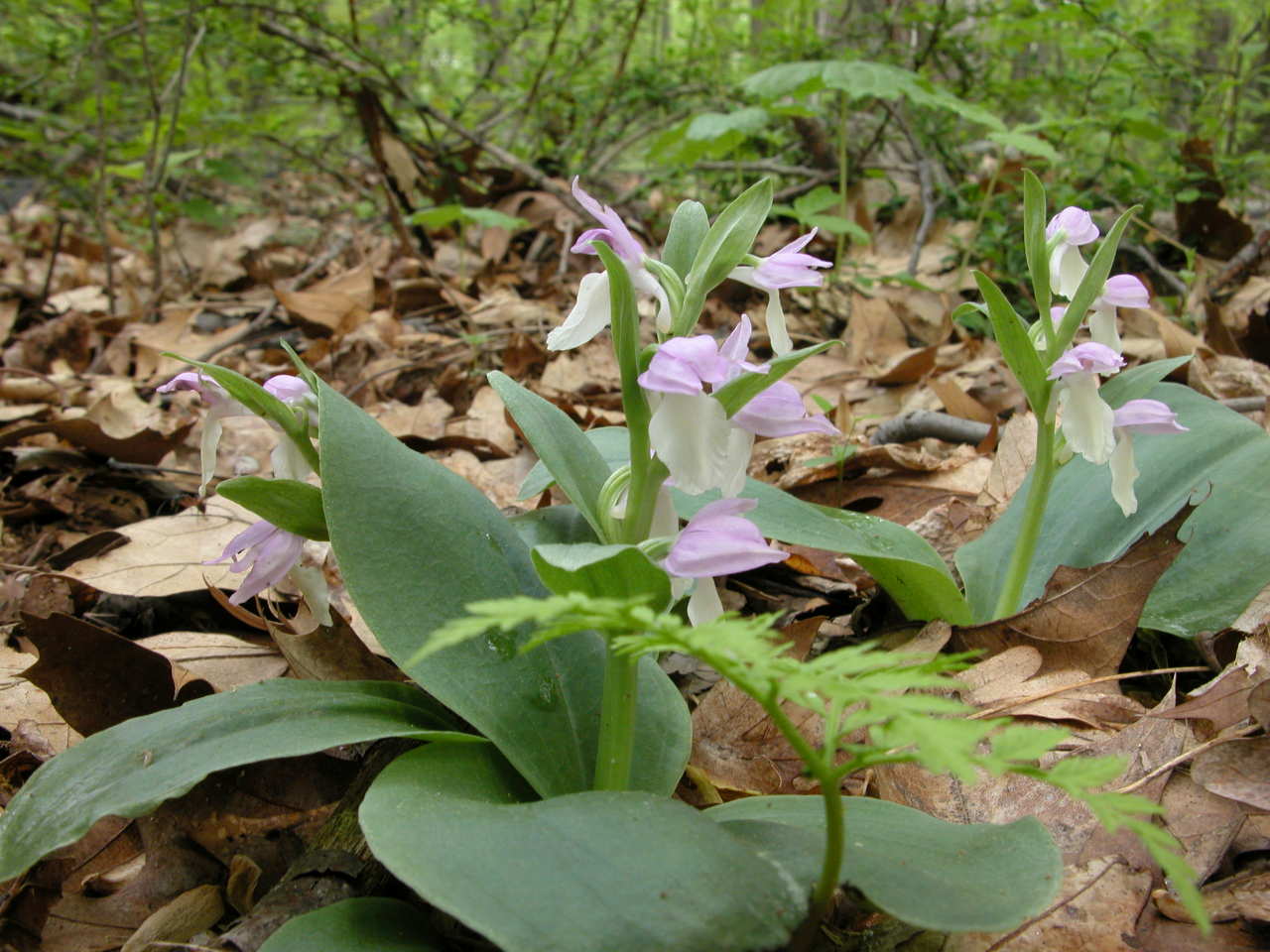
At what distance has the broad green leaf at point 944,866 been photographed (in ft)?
2.71

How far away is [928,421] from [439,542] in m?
1.71

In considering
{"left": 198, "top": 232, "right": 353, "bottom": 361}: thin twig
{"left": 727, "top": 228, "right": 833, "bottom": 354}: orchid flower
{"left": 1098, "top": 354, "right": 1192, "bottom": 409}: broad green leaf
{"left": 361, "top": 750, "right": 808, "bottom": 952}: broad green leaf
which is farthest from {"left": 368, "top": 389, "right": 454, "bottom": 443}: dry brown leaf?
{"left": 361, "top": 750, "right": 808, "bottom": 952}: broad green leaf

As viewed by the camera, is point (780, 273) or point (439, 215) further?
point (439, 215)

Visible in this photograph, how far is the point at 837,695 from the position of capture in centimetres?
72

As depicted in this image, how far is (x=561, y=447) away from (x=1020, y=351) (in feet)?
2.72

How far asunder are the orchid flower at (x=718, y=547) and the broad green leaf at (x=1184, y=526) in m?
0.93

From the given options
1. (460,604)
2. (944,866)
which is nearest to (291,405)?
(460,604)

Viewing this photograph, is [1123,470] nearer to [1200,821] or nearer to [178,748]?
[1200,821]

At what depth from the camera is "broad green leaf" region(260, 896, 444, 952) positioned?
990mm

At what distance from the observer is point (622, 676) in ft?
3.75

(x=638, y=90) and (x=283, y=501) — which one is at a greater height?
(x=638, y=90)

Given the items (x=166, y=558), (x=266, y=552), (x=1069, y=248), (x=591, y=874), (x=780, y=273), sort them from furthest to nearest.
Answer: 1. (x=166, y=558)
2. (x=1069, y=248)
3. (x=266, y=552)
4. (x=780, y=273)
5. (x=591, y=874)

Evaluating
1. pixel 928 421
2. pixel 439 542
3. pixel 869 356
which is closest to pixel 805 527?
pixel 439 542

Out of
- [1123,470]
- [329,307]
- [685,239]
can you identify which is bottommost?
[329,307]
